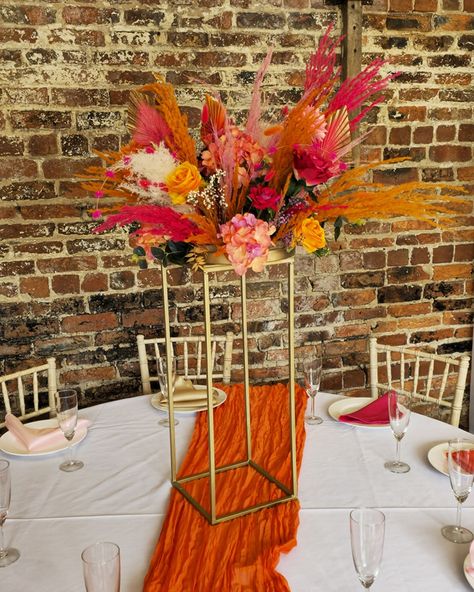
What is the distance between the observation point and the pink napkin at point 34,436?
1562 mm

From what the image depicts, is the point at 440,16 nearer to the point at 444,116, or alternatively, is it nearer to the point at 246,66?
the point at 444,116

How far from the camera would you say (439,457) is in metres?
1.46

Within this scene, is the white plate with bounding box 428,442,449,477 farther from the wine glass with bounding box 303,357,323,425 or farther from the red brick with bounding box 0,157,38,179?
the red brick with bounding box 0,157,38,179

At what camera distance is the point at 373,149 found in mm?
2496

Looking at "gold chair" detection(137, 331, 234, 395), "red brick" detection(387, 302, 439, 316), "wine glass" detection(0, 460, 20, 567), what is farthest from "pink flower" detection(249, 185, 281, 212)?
"red brick" detection(387, 302, 439, 316)

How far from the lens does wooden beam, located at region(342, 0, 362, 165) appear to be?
91.2 inches

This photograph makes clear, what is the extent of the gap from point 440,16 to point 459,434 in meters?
1.72

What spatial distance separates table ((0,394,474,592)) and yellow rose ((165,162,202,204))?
66cm

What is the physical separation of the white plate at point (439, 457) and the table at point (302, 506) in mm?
17

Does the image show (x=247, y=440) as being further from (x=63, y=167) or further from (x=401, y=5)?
(x=401, y=5)

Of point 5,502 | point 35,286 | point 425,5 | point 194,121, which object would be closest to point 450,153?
point 425,5

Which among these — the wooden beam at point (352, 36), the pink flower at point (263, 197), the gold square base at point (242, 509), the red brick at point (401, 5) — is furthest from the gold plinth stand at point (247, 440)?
the red brick at point (401, 5)

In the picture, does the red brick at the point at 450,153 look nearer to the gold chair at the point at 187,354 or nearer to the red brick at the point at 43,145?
the gold chair at the point at 187,354

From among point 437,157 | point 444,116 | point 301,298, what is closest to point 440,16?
point 444,116
